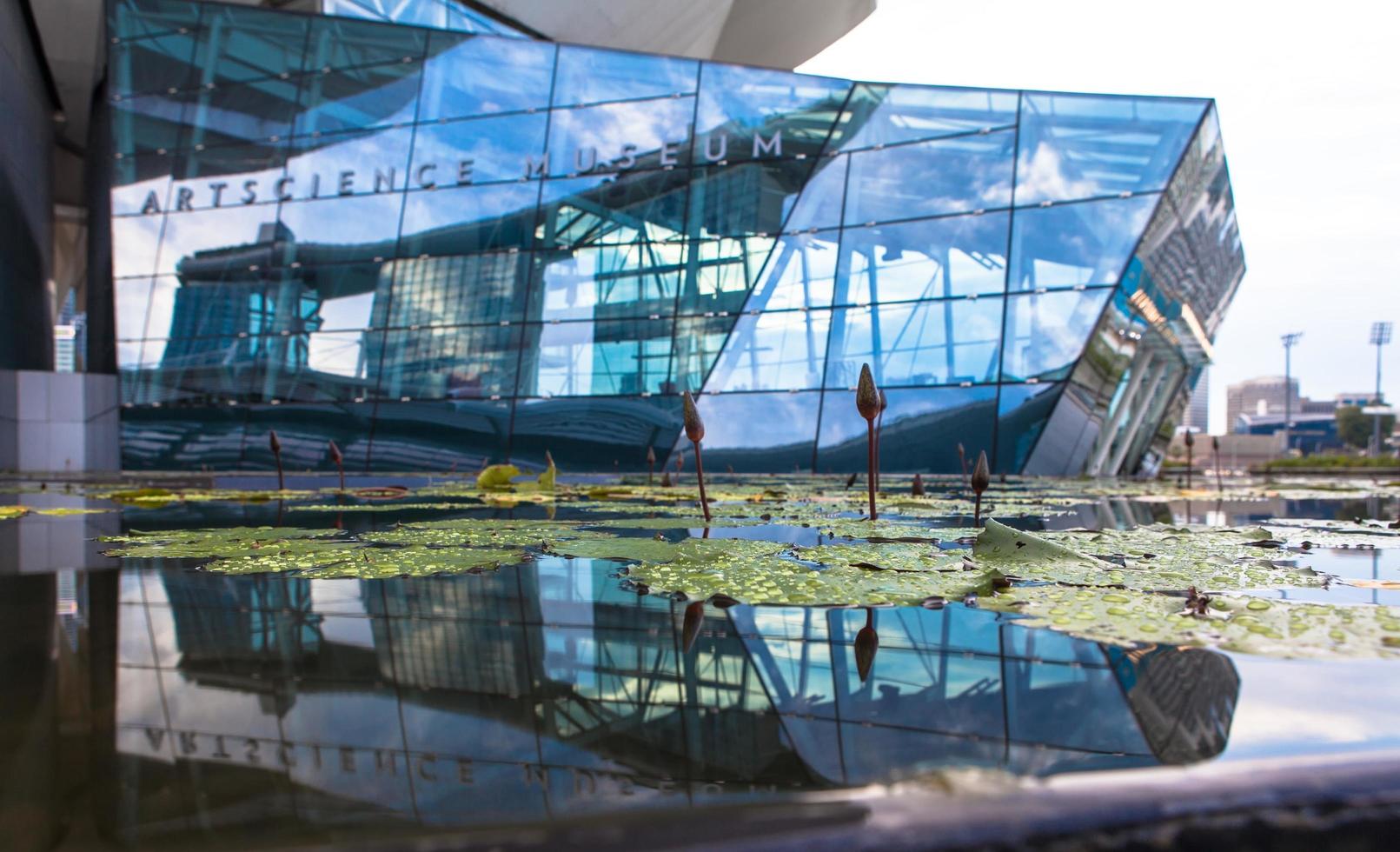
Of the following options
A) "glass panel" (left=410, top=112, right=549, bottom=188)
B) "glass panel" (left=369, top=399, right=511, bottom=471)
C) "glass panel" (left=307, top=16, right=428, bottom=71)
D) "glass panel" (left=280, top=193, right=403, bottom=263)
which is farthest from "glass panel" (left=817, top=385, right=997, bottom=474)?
"glass panel" (left=307, top=16, right=428, bottom=71)

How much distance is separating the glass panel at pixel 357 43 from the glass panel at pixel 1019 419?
32.8ft

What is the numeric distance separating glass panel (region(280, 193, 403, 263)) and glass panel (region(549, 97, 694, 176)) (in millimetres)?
2670

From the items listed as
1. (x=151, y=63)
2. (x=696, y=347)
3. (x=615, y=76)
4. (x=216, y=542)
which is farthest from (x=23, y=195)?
(x=216, y=542)

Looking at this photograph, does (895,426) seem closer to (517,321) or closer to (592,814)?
(517,321)

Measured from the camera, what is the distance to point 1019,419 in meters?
9.81

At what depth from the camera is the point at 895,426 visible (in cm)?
1048

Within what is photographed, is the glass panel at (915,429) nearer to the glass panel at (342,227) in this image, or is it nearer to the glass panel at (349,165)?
the glass panel at (342,227)

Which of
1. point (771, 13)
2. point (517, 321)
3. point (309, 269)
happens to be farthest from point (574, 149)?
point (771, 13)

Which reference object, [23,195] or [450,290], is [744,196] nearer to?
[450,290]

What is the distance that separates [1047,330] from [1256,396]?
14286 cm

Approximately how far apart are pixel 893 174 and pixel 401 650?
10.6m

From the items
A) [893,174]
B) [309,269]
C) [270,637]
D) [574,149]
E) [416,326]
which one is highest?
[574,149]

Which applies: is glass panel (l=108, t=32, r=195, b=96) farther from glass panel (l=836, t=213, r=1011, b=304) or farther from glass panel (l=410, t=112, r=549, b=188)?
glass panel (l=836, t=213, r=1011, b=304)

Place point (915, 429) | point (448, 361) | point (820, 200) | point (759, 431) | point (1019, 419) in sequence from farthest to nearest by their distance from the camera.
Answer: point (448, 361), point (759, 431), point (820, 200), point (915, 429), point (1019, 419)
